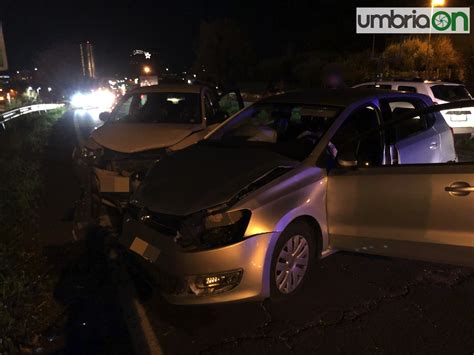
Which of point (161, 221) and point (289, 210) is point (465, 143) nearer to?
point (289, 210)

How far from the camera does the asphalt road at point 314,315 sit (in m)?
3.47

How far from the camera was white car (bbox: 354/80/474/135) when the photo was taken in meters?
10.7

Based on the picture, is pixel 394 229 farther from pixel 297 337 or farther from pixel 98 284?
pixel 98 284

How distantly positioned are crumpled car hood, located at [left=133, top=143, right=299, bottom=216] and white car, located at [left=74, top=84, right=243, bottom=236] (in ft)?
4.84

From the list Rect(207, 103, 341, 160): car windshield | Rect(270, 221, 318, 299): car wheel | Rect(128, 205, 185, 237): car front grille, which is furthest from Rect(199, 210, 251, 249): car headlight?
Rect(207, 103, 341, 160): car windshield

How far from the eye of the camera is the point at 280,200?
151 inches

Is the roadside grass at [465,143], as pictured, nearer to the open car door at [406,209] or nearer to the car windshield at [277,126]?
the car windshield at [277,126]

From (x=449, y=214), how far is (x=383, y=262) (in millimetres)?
1170

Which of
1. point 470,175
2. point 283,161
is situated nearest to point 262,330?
point 283,161

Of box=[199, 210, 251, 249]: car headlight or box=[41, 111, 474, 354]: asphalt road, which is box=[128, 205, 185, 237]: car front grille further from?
box=[41, 111, 474, 354]: asphalt road

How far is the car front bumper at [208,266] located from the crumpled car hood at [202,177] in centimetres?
33

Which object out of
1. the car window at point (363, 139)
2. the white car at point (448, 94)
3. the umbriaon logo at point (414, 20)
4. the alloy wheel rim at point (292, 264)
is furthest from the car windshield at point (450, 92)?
the umbriaon logo at point (414, 20)

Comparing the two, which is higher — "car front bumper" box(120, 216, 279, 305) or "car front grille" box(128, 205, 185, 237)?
"car front grille" box(128, 205, 185, 237)

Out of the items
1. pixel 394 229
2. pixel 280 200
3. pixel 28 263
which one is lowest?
pixel 28 263
